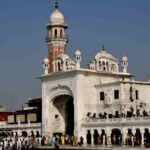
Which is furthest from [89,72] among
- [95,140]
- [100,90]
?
[95,140]

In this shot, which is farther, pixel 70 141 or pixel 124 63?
pixel 124 63

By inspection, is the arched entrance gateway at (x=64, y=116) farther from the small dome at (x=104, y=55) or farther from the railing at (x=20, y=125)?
the small dome at (x=104, y=55)

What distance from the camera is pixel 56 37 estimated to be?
7912 cm

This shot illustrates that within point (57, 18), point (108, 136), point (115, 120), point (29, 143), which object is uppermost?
point (57, 18)

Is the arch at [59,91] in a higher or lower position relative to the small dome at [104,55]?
lower

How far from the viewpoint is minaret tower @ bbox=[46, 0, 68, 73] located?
79000 mm

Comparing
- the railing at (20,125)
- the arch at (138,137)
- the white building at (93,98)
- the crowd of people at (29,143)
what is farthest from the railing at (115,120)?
the railing at (20,125)

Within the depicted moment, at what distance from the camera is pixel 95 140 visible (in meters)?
59.7

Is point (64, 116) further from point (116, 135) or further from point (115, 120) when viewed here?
point (115, 120)

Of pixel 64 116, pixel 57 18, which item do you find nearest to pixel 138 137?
pixel 64 116

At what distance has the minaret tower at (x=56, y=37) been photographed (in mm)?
79000

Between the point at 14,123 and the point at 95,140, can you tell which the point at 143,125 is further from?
the point at 14,123

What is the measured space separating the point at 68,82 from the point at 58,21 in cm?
2036

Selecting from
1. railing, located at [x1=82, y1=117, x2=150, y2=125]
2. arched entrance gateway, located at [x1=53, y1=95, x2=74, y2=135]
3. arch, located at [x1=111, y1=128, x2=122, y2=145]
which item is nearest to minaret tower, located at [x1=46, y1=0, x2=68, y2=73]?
arched entrance gateway, located at [x1=53, y1=95, x2=74, y2=135]
